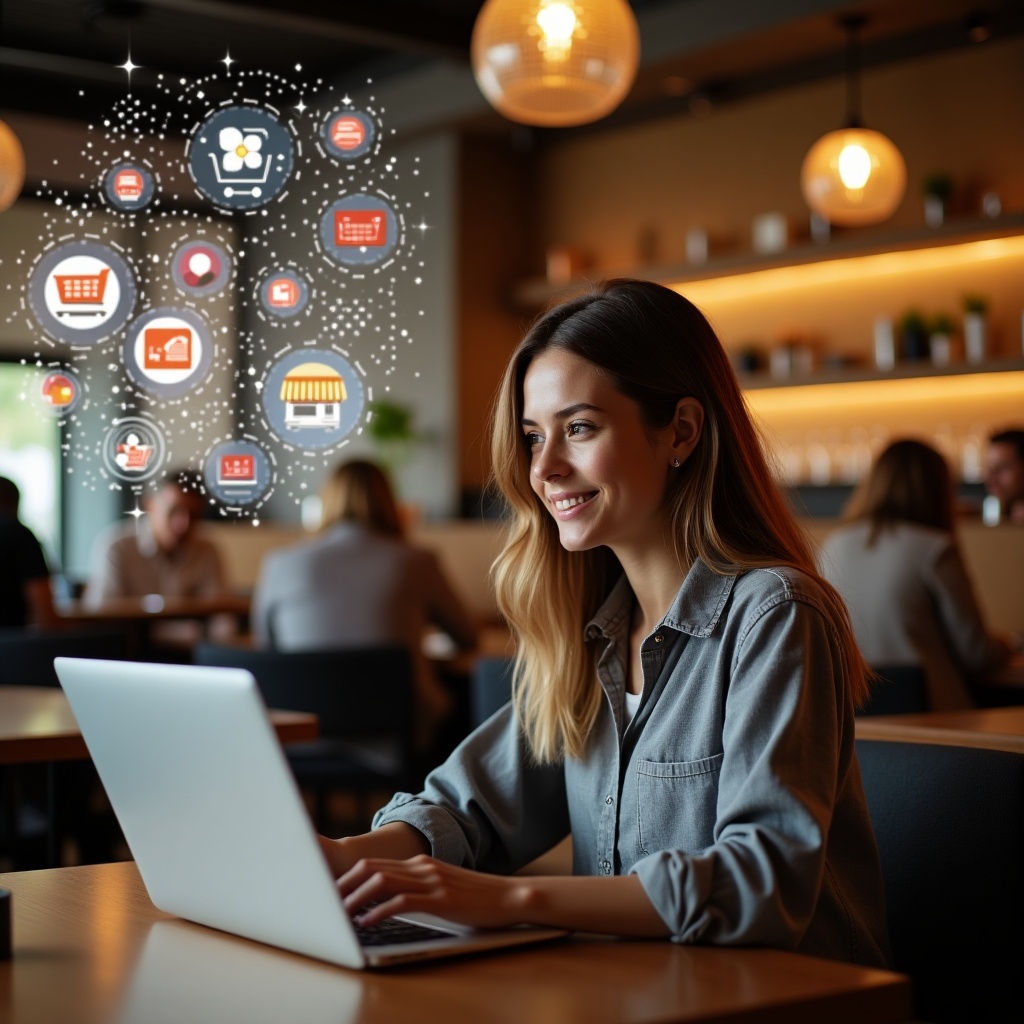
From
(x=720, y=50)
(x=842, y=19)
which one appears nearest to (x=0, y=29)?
(x=720, y=50)

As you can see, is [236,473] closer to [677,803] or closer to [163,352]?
[163,352]

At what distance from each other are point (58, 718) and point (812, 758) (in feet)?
4.84

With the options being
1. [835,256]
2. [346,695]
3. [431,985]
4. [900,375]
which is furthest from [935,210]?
[431,985]

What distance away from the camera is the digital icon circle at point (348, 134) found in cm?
198

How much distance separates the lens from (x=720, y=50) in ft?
20.0

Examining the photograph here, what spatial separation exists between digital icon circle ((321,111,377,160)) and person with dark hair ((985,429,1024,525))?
305cm

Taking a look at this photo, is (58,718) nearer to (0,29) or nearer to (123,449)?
(123,449)

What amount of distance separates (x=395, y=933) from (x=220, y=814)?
17cm

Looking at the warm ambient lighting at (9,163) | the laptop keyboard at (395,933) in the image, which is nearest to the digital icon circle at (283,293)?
the laptop keyboard at (395,933)

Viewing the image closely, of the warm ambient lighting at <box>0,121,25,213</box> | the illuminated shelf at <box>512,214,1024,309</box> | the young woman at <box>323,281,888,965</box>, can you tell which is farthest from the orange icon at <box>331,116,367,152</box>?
the illuminated shelf at <box>512,214,1024,309</box>

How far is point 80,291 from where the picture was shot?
74.9 inches

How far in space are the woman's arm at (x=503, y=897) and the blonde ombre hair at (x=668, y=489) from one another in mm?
375

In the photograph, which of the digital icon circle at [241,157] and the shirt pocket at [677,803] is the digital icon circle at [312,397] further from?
the shirt pocket at [677,803]

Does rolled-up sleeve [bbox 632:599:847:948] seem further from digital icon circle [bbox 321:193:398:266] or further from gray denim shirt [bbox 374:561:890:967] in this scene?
digital icon circle [bbox 321:193:398:266]
